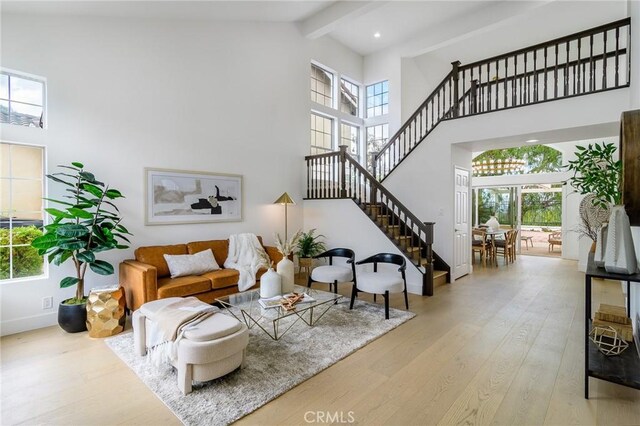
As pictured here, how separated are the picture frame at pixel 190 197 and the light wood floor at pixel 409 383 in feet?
6.01

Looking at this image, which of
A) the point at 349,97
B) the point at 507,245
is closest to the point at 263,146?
the point at 349,97

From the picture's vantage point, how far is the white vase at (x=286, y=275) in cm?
351

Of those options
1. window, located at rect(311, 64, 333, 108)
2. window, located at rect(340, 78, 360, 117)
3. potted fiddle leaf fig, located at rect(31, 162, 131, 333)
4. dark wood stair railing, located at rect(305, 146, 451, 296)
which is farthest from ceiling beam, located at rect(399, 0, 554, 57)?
potted fiddle leaf fig, located at rect(31, 162, 131, 333)

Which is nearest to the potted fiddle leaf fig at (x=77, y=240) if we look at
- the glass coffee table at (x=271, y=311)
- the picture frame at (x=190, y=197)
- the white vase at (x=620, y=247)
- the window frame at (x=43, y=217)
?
the window frame at (x=43, y=217)

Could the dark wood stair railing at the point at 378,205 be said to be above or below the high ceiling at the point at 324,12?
below

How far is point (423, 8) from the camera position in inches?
252

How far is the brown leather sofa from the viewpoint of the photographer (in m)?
3.55

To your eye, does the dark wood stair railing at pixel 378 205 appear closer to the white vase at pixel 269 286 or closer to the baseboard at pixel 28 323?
the white vase at pixel 269 286

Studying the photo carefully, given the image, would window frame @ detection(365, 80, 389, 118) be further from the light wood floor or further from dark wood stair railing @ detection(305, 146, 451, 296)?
the light wood floor

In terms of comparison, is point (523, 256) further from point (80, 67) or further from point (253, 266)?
point (80, 67)

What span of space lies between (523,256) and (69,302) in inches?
407

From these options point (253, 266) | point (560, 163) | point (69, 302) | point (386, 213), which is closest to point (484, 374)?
point (253, 266)
